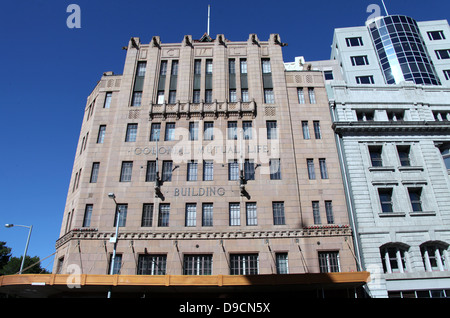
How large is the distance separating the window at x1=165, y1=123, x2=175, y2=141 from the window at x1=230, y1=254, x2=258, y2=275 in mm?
13025

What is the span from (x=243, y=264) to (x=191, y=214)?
6.25 m

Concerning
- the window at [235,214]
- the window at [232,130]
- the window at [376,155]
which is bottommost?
the window at [235,214]

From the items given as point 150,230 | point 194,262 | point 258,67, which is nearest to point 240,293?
point 194,262

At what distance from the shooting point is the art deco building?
26.0 metres

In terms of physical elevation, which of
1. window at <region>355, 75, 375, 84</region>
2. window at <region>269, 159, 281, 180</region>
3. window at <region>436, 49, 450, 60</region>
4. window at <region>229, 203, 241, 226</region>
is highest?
window at <region>436, 49, 450, 60</region>

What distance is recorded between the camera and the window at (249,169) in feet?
96.9

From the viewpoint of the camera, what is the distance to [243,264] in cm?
2600

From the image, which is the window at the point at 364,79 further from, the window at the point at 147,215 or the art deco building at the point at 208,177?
the window at the point at 147,215

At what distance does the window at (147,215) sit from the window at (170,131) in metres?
7.09

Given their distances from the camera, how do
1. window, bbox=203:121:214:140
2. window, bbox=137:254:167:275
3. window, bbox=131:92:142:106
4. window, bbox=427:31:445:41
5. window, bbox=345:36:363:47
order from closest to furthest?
window, bbox=137:254:167:275
window, bbox=203:121:214:140
window, bbox=131:92:142:106
window, bbox=427:31:445:41
window, bbox=345:36:363:47

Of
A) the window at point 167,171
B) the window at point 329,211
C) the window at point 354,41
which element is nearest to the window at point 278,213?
the window at point 329,211

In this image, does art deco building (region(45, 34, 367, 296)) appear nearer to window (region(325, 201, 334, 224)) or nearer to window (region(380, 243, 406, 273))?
window (region(325, 201, 334, 224))

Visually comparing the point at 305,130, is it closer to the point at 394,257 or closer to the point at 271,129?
the point at 271,129

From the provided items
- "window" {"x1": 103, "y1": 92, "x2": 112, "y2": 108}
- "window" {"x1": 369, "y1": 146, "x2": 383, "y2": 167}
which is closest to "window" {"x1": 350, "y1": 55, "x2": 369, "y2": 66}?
"window" {"x1": 369, "y1": 146, "x2": 383, "y2": 167}
